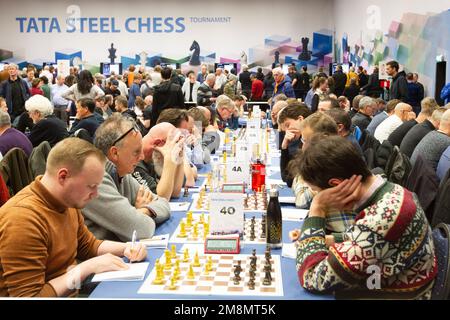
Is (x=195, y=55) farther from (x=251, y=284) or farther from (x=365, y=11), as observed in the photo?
(x=251, y=284)

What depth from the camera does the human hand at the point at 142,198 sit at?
9.15 feet

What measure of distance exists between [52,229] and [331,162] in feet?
3.19

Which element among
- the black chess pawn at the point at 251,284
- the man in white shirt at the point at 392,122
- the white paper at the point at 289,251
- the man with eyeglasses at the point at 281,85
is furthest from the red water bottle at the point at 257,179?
the man with eyeglasses at the point at 281,85

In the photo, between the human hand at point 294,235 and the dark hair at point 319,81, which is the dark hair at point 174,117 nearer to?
the human hand at point 294,235

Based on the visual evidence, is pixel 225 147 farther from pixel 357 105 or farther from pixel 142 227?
pixel 142 227

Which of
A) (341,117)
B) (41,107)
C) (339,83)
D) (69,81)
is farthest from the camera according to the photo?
(339,83)

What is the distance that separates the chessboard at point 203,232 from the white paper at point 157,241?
39 millimetres

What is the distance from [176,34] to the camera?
757 inches

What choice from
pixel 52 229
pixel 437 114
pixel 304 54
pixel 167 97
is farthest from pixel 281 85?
pixel 52 229

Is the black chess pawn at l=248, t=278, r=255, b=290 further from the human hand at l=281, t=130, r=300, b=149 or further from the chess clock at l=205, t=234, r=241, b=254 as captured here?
the human hand at l=281, t=130, r=300, b=149

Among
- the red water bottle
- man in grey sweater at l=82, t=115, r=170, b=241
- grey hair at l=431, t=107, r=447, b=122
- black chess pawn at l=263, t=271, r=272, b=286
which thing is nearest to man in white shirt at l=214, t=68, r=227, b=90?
grey hair at l=431, t=107, r=447, b=122

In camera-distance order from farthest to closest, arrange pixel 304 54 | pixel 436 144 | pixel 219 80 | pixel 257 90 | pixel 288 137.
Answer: pixel 304 54 → pixel 219 80 → pixel 257 90 → pixel 436 144 → pixel 288 137

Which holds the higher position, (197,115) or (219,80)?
(219,80)
